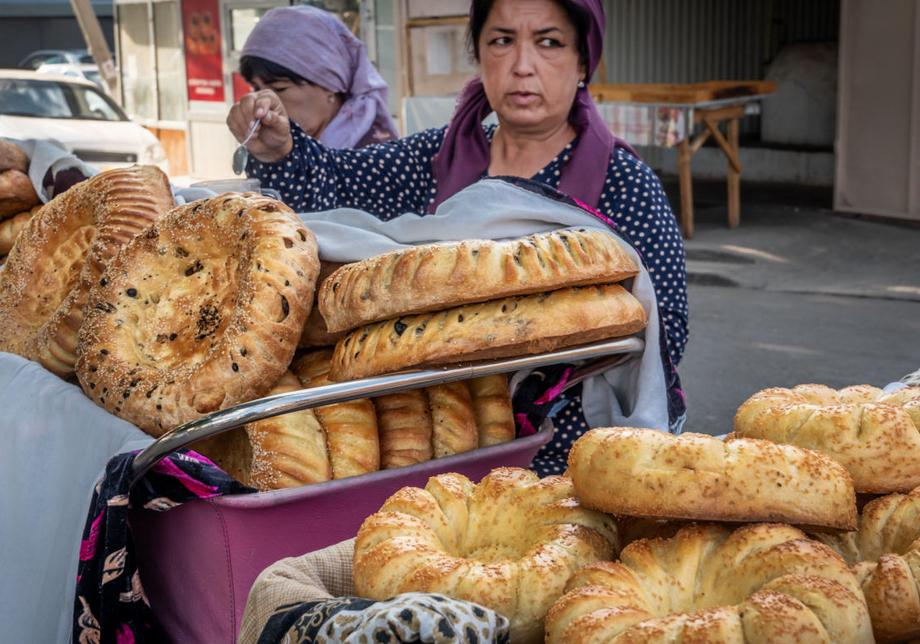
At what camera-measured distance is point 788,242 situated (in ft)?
32.2

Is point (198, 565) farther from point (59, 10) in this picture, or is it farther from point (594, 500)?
point (59, 10)

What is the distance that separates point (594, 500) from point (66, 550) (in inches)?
43.9

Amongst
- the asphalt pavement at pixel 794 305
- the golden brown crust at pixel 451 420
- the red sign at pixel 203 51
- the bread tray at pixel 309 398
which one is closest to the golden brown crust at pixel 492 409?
the golden brown crust at pixel 451 420

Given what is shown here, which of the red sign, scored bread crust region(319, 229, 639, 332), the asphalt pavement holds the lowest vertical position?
the asphalt pavement

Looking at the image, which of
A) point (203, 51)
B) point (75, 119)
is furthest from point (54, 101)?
point (203, 51)

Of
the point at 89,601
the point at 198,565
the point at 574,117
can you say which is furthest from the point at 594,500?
the point at 574,117

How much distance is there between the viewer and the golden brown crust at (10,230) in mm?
2959

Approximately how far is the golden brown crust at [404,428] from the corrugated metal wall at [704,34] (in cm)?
1309

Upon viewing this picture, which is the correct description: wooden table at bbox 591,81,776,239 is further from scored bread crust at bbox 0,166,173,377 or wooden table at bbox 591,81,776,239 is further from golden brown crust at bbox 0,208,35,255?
scored bread crust at bbox 0,166,173,377

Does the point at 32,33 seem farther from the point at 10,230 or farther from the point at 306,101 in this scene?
the point at 10,230

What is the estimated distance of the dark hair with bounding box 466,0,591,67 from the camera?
2422mm

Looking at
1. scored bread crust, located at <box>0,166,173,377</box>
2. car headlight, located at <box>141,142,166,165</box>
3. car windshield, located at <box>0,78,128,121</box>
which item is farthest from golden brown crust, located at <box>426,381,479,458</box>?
car windshield, located at <box>0,78,128,121</box>

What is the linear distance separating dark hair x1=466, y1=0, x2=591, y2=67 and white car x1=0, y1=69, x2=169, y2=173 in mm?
9992

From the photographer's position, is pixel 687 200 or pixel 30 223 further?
pixel 687 200
